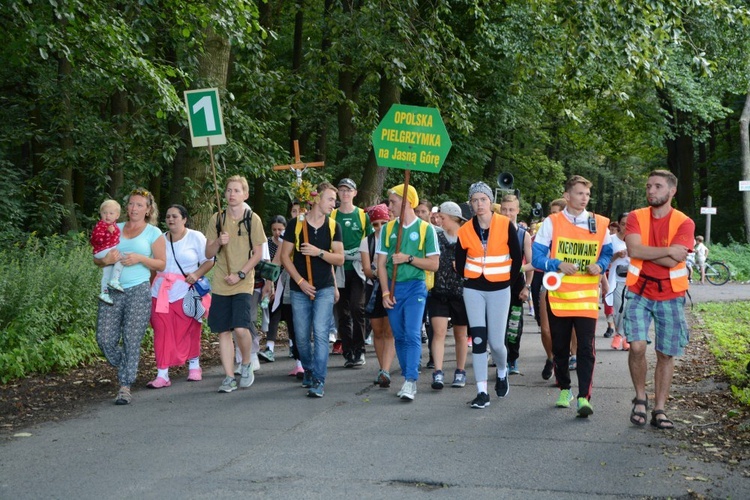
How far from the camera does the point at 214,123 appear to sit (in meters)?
9.88

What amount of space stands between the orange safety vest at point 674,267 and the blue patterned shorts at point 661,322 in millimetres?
128

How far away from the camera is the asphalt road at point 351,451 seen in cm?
537

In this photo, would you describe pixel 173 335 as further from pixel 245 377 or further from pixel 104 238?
pixel 104 238

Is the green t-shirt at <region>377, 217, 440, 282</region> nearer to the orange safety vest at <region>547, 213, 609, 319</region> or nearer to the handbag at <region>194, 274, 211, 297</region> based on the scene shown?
the orange safety vest at <region>547, 213, 609, 319</region>

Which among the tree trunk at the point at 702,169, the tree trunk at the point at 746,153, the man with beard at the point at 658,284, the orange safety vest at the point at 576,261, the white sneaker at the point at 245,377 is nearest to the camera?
the man with beard at the point at 658,284

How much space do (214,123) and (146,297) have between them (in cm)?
216

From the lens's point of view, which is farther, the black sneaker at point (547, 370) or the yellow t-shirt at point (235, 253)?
the black sneaker at point (547, 370)

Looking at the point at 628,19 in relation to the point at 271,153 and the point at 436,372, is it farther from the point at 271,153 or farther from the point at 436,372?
the point at 271,153

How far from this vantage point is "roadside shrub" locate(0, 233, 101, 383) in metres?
9.77

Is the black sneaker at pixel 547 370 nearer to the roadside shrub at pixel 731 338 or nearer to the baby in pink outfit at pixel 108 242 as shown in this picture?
the roadside shrub at pixel 731 338

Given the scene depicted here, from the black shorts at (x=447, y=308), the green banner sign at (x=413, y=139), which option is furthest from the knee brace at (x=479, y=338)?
the green banner sign at (x=413, y=139)

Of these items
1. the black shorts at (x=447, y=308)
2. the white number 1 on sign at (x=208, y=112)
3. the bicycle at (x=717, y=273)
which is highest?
the white number 1 on sign at (x=208, y=112)

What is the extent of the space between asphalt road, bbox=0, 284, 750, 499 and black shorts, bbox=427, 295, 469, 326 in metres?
0.82

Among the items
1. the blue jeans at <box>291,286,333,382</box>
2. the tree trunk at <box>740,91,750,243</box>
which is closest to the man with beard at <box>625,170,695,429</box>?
the blue jeans at <box>291,286,333,382</box>
